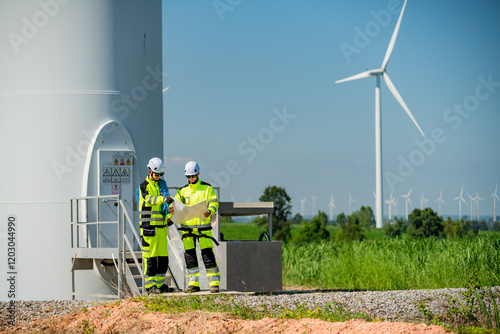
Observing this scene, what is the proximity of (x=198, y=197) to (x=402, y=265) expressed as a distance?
28.7 feet

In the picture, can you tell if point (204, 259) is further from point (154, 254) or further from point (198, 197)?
point (198, 197)

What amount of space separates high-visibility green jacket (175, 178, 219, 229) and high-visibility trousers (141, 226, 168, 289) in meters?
0.42

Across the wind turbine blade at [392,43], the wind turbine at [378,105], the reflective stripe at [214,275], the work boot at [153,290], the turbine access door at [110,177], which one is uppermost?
the wind turbine blade at [392,43]

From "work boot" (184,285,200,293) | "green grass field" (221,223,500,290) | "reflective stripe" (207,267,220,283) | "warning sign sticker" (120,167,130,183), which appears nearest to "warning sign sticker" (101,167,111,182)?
"warning sign sticker" (120,167,130,183)

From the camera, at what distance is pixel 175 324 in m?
8.98

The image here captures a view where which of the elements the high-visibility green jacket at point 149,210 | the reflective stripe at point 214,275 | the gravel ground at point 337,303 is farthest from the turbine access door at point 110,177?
the reflective stripe at point 214,275

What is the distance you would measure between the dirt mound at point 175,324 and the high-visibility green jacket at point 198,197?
5.92ft

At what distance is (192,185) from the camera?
11961 millimetres

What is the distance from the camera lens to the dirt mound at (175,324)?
805cm

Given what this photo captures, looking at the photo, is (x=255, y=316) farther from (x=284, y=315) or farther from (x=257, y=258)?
(x=257, y=258)

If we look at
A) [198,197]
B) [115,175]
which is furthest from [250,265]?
[115,175]

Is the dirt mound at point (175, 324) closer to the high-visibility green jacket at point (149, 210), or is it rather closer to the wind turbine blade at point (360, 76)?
the high-visibility green jacket at point (149, 210)

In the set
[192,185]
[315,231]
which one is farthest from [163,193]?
[315,231]

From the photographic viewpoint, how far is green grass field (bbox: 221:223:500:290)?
56.7 ft
